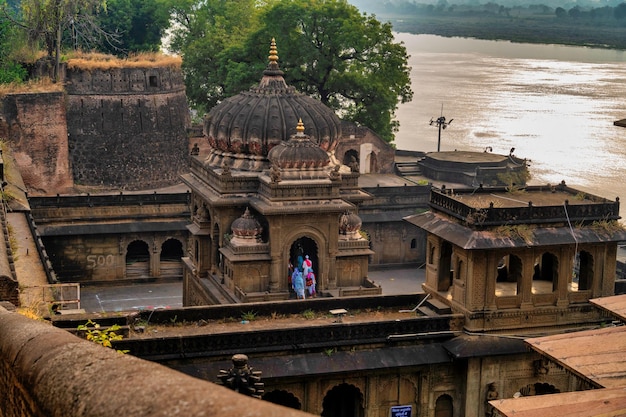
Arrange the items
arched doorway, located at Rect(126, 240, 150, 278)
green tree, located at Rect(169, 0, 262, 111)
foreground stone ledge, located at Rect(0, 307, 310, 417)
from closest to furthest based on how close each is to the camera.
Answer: foreground stone ledge, located at Rect(0, 307, 310, 417), arched doorway, located at Rect(126, 240, 150, 278), green tree, located at Rect(169, 0, 262, 111)

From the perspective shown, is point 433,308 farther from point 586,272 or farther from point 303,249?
point 303,249

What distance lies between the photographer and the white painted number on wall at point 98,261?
30328 mm

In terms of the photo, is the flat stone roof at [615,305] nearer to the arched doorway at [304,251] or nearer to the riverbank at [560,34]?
the riverbank at [560,34]

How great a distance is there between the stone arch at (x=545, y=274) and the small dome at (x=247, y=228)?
19.0 feet

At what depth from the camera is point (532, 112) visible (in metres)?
45.9

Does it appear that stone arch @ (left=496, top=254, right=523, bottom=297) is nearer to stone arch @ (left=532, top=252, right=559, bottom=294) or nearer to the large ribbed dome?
stone arch @ (left=532, top=252, right=559, bottom=294)

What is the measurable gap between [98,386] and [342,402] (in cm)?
1375

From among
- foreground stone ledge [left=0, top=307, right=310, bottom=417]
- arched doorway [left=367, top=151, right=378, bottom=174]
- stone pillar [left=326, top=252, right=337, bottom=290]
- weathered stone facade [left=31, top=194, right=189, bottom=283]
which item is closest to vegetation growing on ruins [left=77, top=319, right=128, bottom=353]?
stone pillar [left=326, top=252, right=337, bottom=290]

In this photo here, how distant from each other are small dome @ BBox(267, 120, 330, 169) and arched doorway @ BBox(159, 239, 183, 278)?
10355 millimetres

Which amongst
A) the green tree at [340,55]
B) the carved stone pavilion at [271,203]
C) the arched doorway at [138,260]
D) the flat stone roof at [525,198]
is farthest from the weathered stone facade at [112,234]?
the flat stone roof at [525,198]

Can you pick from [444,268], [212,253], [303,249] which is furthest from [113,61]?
[444,268]

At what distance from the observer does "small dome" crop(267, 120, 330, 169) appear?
21.4 metres

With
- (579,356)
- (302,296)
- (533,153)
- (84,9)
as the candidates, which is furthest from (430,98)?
(579,356)

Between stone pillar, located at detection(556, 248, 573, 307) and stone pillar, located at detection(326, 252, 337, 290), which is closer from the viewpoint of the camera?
stone pillar, located at detection(556, 248, 573, 307)
